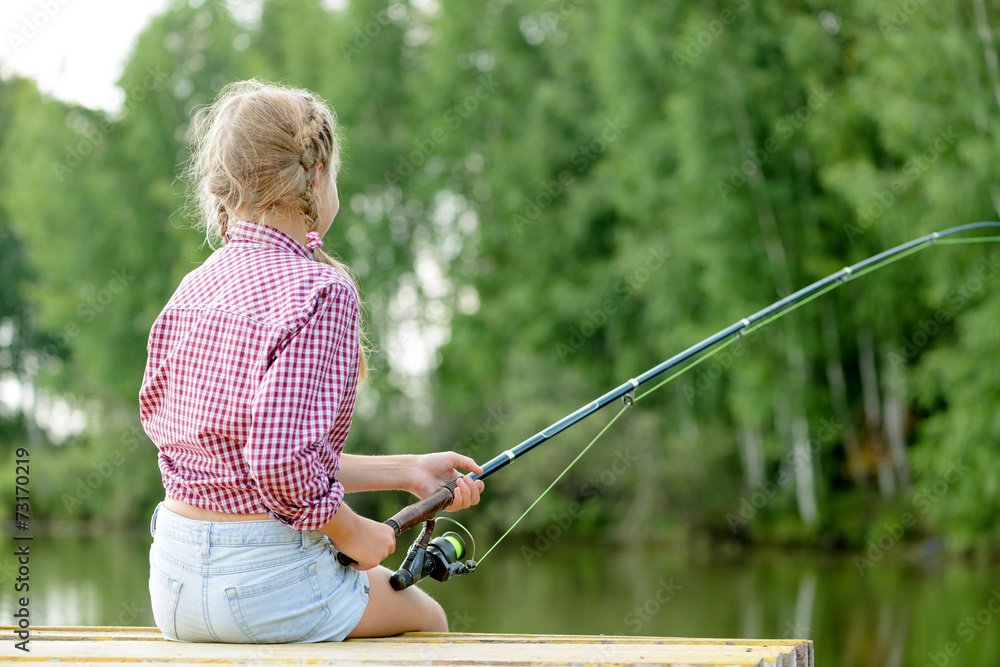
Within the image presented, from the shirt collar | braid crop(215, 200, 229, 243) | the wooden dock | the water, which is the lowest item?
the water

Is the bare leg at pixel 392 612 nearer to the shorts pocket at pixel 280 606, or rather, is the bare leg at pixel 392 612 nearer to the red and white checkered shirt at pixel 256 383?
the shorts pocket at pixel 280 606

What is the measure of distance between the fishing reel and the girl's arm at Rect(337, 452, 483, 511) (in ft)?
0.41

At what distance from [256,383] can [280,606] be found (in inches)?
15.4

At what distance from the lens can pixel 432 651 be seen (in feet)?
5.90

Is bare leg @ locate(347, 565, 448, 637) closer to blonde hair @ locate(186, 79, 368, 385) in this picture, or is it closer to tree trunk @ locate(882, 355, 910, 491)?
blonde hair @ locate(186, 79, 368, 385)

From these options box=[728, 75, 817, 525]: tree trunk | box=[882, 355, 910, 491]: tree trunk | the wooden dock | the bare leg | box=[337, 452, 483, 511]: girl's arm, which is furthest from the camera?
box=[882, 355, 910, 491]: tree trunk

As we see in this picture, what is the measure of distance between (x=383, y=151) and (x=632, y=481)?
6100 millimetres

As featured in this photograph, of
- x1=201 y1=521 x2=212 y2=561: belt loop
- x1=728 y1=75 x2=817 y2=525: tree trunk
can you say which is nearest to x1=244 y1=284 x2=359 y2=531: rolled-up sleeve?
x1=201 y1=521 x2=212 y2=561: belt loop

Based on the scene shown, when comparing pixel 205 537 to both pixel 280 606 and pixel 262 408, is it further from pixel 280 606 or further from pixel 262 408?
pixel 262 408

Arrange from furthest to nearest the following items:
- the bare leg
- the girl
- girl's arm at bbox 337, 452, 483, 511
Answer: girl's arm at bbox 337, 452, 483, 511, the bare leg, the girl

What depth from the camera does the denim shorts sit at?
1834mm

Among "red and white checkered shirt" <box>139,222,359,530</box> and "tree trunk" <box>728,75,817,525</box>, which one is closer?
"red and white checkered shirt" <box>139,222,359,530</box>

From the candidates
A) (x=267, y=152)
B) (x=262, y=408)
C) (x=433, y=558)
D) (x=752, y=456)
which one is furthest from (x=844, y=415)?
(x=262, y=408)

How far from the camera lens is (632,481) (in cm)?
1463
